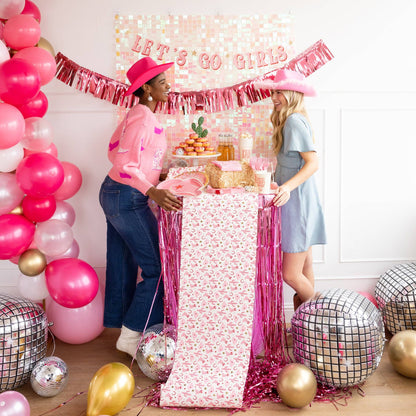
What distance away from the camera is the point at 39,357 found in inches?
106

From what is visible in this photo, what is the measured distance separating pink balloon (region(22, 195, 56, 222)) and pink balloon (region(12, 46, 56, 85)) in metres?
0.62

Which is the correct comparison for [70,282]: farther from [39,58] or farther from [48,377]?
[39,58]

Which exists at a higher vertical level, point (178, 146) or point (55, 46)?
point (55, 46)

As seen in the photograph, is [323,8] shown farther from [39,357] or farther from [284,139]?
[39,357]

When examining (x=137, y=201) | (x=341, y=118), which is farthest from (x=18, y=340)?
(x=341, y=118)

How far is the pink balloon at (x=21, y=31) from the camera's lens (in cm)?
269

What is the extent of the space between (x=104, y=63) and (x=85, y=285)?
1351mm

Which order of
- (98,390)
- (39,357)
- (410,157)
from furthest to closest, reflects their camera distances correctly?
(410,157) < (39,357) < (98,390)

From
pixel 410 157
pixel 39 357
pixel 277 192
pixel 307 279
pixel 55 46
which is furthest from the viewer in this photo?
pixel 410 157

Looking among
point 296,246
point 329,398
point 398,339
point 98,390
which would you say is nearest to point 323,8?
point 296,246

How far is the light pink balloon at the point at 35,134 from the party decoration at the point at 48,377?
1.09 meters

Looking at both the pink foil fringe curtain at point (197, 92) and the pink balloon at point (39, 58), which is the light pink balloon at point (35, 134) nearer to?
the pink balloon at point (39, 58)

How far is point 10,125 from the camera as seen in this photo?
2506 millimetres

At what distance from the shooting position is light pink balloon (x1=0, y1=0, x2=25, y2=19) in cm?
268
